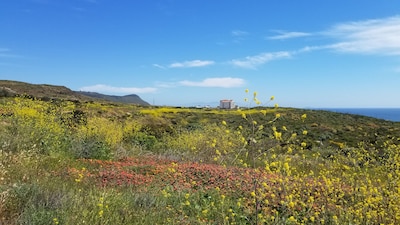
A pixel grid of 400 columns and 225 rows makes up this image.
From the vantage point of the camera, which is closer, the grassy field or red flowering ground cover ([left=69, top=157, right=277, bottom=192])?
the grassy field

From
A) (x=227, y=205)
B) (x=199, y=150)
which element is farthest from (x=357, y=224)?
(x=199, y=150)

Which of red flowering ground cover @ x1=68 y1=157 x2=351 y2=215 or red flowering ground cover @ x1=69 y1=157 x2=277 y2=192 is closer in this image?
red flowering ground cover @ x1=68 y1=157 x2=351 y2=215

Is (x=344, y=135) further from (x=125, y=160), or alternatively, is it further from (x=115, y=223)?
(x=115, y=223)

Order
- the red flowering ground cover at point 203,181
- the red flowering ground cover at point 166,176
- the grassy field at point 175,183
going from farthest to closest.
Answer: the red flowering ground cover at point 166,176 < the red flowering ground cover at point 203,181 < the grassy field at point 175,183

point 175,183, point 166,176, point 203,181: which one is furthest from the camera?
point 166,176

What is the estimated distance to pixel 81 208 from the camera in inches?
175

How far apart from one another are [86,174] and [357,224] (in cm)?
541

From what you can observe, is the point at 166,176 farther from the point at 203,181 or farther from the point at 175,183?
the point at 203,181

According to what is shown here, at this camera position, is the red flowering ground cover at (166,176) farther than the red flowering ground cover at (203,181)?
Yes

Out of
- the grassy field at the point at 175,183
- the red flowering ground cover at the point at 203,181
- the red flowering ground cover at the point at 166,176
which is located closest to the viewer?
the grassy field at the point at 175,183

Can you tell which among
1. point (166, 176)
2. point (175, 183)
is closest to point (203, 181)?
point (175, 183)

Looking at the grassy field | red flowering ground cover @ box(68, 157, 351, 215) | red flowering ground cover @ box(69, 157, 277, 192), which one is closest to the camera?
the grassy field

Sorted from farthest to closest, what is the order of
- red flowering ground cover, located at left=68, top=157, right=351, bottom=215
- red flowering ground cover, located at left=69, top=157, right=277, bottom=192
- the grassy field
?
red flowering ground cover, located at left=69, top=157, right=277, bottom=192, red flowering ground cover, located at left=68, top=157, right=351, bottom=215, the grassy field

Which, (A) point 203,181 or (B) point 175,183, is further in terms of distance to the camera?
(A) point 203,181
